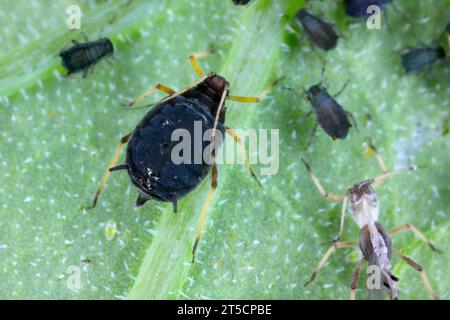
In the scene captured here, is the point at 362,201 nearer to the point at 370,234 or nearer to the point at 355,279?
the point at 370,234

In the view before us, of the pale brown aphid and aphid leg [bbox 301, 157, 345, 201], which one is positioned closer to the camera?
the pale brown aphid

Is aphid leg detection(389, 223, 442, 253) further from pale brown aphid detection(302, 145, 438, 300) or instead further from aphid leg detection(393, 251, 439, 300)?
aphid leg detection(393, 251, 439, 300)

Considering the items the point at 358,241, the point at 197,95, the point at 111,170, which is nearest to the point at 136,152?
the point at 111,170

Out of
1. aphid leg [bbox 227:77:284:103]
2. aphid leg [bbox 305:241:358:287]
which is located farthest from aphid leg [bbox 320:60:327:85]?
aphid leg [bbox 305:241:358:287]

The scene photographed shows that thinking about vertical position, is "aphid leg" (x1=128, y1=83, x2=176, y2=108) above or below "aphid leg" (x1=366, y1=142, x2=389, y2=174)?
above

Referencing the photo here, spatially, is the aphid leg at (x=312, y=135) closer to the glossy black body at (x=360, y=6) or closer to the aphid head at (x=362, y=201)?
the aphid head at (x=362, y=201)

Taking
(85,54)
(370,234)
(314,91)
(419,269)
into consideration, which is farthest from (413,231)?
(85,54)
